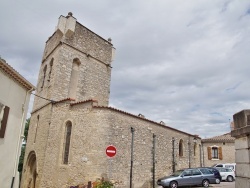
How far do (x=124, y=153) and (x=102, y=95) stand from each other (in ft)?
20.7

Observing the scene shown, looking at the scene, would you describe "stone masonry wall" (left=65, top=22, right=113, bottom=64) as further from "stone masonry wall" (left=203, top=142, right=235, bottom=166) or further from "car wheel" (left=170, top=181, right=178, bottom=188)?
"stone masonry wall" (left=203, top=142, right=235, bottom=166)

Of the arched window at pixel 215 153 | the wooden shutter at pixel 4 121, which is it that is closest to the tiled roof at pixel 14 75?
the wooden shutter at pixel 4 121

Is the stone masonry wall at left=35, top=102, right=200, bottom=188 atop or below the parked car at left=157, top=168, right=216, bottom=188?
atop

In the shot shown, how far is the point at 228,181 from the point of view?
70.1 feet

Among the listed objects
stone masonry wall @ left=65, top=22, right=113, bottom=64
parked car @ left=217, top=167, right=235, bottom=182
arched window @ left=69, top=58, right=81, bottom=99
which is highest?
stone masonry wall @ left=65, top=22, right=113, bottom=64

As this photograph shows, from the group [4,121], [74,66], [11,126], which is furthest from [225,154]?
[4,121]

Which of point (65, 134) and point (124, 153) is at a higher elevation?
point (65, 134)

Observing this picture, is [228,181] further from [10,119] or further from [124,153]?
[10,119]

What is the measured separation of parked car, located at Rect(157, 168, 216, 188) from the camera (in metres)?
16.1

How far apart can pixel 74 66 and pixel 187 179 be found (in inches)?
482

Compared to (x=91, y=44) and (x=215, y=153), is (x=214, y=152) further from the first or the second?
(x=91, y=44)

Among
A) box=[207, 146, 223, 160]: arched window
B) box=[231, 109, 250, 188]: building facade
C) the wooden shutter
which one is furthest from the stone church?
box=[231, 109, 250, 188]: building facade

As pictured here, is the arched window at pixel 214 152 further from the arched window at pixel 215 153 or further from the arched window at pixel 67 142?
the arched window at pixel 67 142

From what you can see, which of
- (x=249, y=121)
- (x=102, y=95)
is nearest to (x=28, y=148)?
(x=102, y=95)
